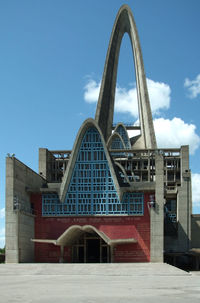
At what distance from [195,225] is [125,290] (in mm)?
33175

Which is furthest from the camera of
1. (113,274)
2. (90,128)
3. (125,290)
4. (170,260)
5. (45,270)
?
(170,260)

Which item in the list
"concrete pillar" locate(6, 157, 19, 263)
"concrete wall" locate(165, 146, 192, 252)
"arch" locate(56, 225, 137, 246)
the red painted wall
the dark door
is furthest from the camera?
"concrete wall" locate(165, 146, 192, 252)

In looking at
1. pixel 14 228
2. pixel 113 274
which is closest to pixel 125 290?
pixel 113 274

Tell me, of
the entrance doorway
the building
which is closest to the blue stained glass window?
the building

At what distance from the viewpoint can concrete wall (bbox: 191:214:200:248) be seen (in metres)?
49.6

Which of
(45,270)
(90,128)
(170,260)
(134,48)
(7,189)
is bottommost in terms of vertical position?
(170,260)

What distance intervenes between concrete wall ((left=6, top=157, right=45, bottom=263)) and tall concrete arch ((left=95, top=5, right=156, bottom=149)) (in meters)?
28.2

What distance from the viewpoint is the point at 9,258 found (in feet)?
121

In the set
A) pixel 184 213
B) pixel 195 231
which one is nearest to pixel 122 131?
pixel 184 213

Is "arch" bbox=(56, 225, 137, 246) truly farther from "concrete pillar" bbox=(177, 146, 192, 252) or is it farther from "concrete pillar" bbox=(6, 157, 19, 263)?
"concrete pillar" bbox=(177, 146, 192, 252)

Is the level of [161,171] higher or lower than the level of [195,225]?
higher

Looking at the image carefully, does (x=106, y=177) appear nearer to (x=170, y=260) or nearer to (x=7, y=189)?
(x=7, y=189)

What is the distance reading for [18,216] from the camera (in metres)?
37.2

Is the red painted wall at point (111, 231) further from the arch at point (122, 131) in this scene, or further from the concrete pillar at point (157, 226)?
the arch at point (122, 131)
